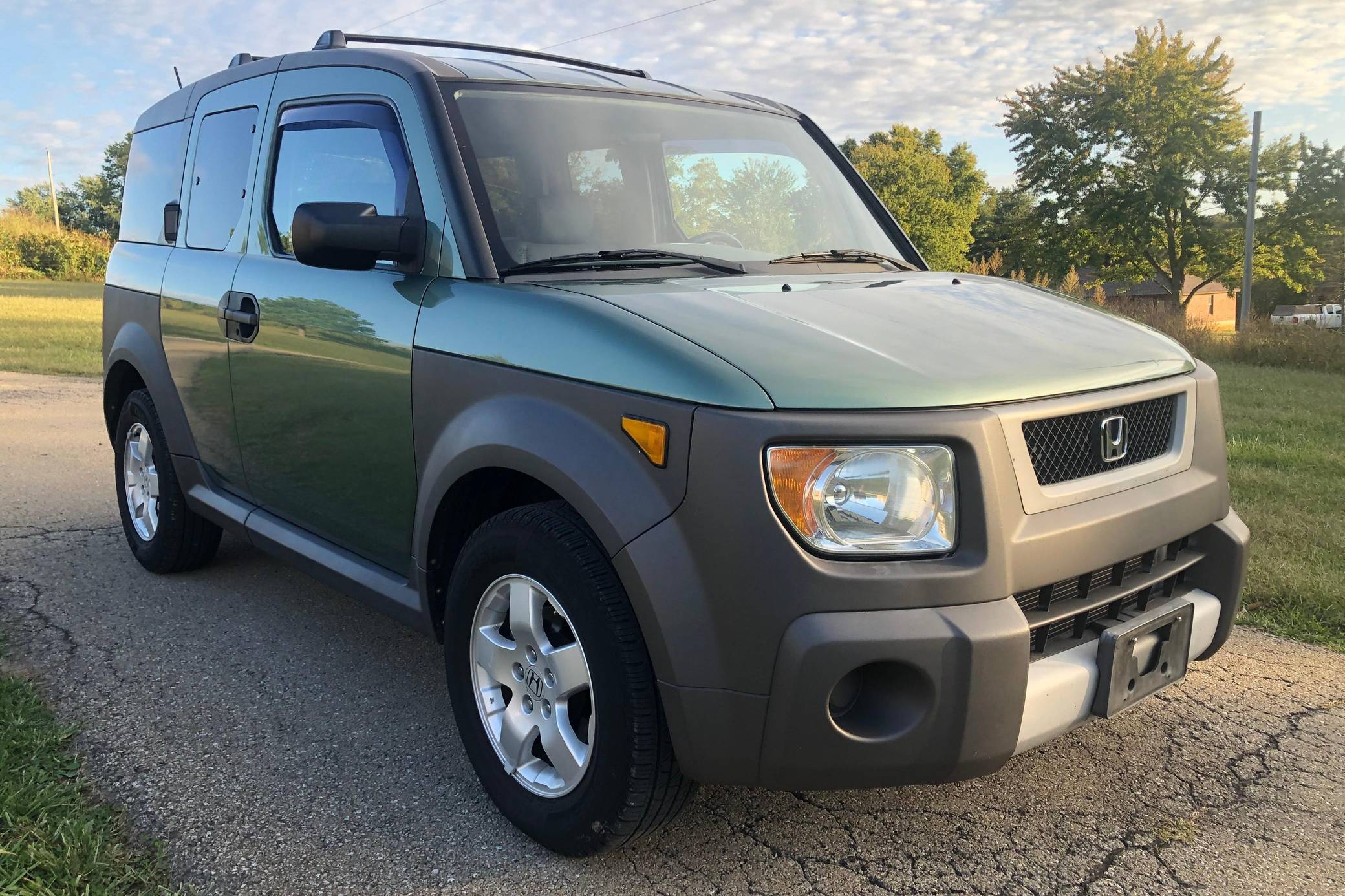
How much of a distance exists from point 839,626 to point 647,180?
1.72 m

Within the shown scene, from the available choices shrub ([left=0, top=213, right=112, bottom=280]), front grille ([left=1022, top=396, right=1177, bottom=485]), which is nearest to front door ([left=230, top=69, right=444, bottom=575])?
front grille ([left=1022, top=396, right=1177, bottom=485])

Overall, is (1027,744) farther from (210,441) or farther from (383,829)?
(210,441)

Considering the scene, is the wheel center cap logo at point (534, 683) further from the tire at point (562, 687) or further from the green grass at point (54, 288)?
the green grass at point (54, 288)

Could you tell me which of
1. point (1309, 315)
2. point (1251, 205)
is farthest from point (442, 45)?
point (1251, 205)

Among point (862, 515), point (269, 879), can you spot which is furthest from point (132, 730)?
point (862, 515)

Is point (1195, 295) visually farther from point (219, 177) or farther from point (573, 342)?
point (573, 342)

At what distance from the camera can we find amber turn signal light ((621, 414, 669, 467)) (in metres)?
2.06

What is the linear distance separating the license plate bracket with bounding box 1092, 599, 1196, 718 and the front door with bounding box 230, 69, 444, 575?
1789 mm

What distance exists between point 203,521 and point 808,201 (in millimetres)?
2891

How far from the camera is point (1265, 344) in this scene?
15.4 m

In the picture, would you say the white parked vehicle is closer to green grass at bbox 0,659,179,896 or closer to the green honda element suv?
the green honda element suv

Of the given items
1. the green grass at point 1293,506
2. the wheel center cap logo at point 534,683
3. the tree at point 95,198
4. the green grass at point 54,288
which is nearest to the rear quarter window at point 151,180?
the wheel center cap logo at point 534,683

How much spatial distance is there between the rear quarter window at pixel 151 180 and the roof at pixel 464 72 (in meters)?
0.13

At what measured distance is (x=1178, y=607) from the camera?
2.42 meters
